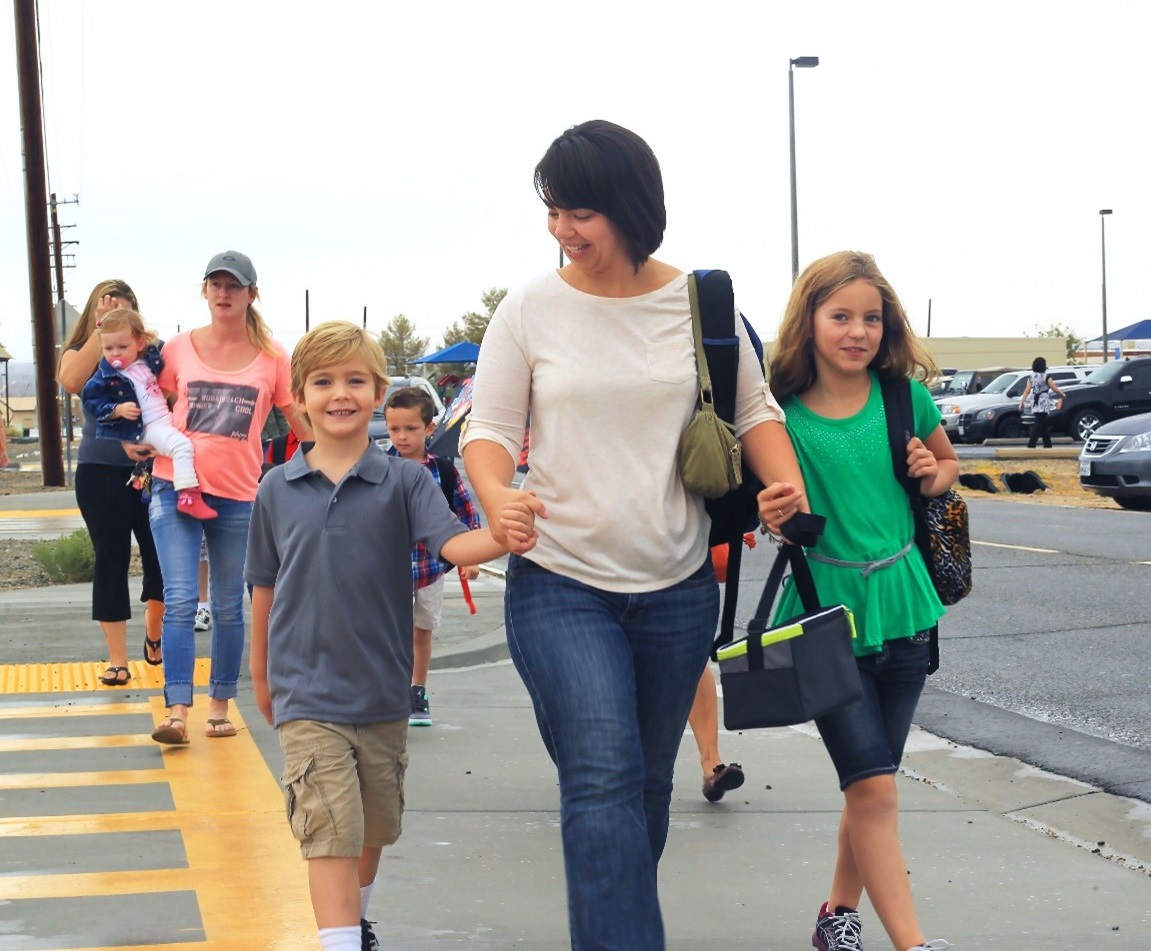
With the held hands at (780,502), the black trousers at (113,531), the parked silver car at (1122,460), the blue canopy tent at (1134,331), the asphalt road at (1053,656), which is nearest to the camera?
the held hands at (780,502)

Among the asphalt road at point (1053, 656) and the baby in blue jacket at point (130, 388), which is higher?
the baby in blue jacket at point (130, 388)

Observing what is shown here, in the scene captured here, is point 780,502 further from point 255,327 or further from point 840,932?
point 255,327

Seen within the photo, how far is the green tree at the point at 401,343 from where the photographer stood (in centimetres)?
9256

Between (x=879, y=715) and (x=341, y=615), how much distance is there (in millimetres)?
1304

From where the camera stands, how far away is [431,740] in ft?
22.6

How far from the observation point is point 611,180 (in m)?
3.61

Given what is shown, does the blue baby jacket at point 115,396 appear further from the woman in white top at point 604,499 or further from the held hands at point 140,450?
the woman in white top at point 604,499

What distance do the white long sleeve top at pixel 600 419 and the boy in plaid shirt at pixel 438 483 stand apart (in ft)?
8.14

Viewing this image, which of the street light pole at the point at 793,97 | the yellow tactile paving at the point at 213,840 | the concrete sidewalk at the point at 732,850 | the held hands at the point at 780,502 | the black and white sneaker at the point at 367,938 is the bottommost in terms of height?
the concrete sidewalk at the point at 732,850

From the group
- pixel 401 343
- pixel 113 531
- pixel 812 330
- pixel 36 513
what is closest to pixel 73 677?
pixel 113 531

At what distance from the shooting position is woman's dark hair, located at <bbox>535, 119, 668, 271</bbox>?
11.8 ft

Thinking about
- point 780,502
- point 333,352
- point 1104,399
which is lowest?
point 1104,399

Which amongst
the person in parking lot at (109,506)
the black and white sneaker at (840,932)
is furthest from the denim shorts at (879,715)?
the person in parking lot at (109,506)

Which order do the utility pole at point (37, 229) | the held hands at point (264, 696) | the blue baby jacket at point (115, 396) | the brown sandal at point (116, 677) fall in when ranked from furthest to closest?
the utility pole at point (37, 229)
the brown sandal at point (116, 677)
the blue baby jacket at point (115, 396)
the held hands at point (264, 696)
